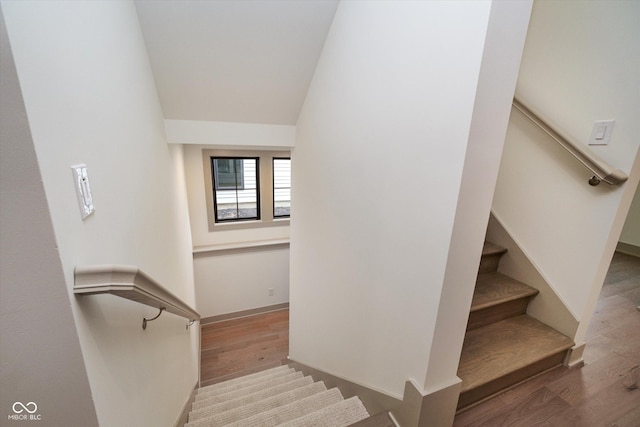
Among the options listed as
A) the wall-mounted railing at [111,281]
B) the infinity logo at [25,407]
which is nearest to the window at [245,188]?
the wall-mounted railing at [111,281]

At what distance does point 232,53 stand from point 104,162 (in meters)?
1.17

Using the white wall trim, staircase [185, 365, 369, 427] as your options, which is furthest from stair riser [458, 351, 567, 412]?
the white wall trim

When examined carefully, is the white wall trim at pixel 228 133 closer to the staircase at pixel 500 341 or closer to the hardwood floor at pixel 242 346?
the staircase at pixel 500 341

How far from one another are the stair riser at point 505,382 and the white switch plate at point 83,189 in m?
1.61

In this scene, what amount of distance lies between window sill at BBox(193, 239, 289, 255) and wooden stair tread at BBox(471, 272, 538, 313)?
2923 millimetres

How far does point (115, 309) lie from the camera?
0.79 m

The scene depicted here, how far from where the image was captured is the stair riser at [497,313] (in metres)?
1.56

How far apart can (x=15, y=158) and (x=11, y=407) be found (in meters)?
0.52

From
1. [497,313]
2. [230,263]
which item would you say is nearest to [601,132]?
[497,313]

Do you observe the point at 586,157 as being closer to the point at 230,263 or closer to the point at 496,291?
the point at 496,291

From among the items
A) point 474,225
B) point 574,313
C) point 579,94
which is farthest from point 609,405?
point 579,94

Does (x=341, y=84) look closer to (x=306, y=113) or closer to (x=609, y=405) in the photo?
(x=306, y=113)

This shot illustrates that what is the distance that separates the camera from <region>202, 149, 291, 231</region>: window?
3.76 m

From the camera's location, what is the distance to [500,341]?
1.50 m
